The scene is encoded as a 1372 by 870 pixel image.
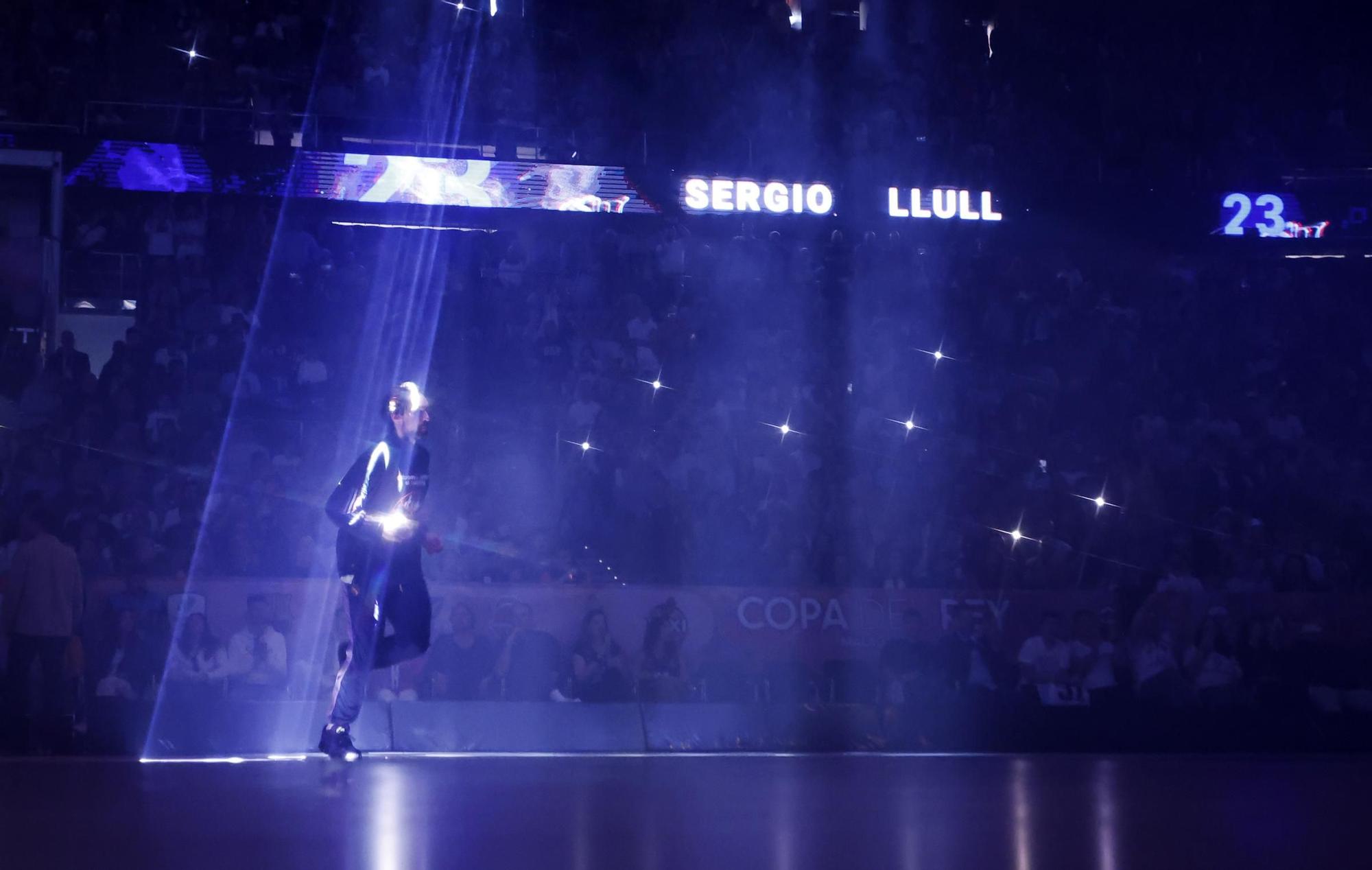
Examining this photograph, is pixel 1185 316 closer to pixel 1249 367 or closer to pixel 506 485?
pixel 1249 367

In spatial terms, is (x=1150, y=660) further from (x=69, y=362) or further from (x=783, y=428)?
(x=69, y=362)

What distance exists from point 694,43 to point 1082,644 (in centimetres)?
902

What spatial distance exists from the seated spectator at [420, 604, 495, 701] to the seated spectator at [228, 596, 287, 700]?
38.6 inches

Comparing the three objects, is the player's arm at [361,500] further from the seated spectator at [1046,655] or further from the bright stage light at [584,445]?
the bright stage light at [584,445]

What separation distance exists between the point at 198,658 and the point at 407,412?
383cm

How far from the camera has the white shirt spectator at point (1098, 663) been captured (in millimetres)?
9469

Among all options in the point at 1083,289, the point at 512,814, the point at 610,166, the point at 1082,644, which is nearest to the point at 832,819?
the point at 512,814

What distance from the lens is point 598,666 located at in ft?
29.2

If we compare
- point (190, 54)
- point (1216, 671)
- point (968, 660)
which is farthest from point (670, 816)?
point (190, 54)

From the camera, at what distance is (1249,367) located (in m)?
14.6

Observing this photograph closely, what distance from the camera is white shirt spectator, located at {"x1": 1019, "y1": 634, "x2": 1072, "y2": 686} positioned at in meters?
9.69

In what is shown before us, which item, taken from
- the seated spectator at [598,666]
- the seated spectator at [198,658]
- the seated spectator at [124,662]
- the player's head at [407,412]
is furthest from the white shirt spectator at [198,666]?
the player's head at [407,412]

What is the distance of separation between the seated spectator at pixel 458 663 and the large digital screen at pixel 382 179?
6.13 meters

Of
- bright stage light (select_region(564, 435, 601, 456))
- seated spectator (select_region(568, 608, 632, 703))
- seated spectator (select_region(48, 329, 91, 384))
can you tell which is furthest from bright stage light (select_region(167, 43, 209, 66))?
seated spectator (select_region(568, 608, 632, 703))
